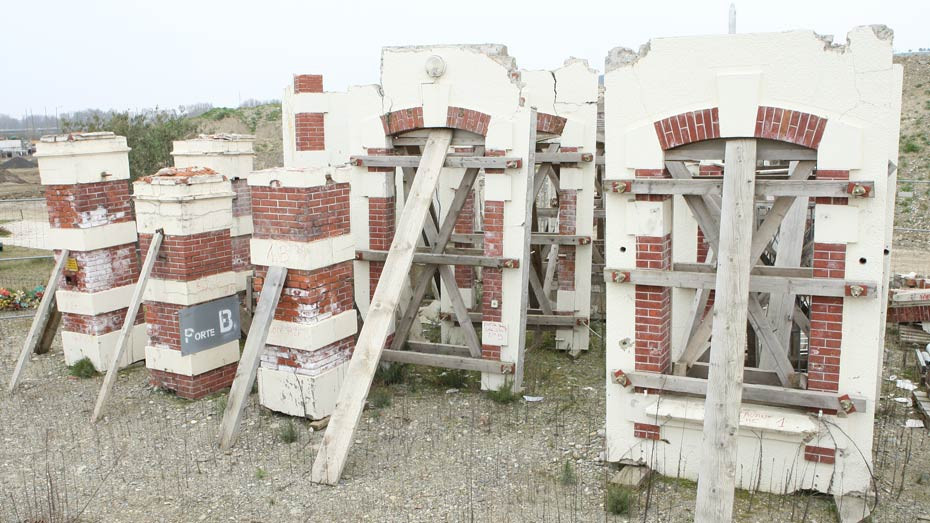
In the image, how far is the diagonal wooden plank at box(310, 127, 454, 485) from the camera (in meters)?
6.71

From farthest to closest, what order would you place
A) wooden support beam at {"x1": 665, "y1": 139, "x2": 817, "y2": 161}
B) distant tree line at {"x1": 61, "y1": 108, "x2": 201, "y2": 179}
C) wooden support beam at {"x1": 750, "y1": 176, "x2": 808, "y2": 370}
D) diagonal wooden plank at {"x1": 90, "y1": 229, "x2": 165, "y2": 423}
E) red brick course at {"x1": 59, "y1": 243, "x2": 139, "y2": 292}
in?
distant tree line at {"x1": 61, "y1": 108, "x2": 201, "y2": 179} < red brick course at {"x1": 59, "y1": 243, "x2": 139, "y2": 292} < diagonal wooden plank at {"x1": 90, "y1": 229, "x2": 165, "y2": 423} < wooden support beam at {"x1": 750, "y1": 176, "x2": 808, "y2": 370} < wooden support beam at {"x1": 665, "y1": 139, "x2": 817, "y2": 161}

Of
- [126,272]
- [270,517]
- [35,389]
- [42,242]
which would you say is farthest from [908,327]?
[42,242]

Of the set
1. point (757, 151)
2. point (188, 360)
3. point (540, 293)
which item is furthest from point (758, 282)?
point (188, 360)

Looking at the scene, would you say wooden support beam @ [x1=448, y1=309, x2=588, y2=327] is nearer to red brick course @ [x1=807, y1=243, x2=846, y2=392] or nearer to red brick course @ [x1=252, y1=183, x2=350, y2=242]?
red brick course @ [x1=252, y1=183, x2=350, y2=242]

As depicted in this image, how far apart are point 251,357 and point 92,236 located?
Answer: 3479 millimetres

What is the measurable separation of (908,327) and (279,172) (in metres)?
8.91

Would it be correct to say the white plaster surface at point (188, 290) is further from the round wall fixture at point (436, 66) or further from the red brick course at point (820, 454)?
the red brick course at point (820, 454)

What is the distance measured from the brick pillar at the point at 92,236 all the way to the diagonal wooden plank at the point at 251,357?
306cm

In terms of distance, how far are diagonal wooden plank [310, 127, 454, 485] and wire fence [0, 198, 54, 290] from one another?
8.90 m

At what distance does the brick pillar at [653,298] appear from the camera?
6520 mm

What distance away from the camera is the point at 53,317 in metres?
10.6

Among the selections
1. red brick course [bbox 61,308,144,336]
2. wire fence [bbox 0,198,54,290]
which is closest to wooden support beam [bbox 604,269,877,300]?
red brick course [bbox 61,308,144,336]

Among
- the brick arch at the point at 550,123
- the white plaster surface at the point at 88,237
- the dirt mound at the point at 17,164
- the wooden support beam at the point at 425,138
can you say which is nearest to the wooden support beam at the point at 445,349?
the wooden support beam at the point at 425,138

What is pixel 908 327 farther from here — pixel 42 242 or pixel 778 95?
pixel 42 242
